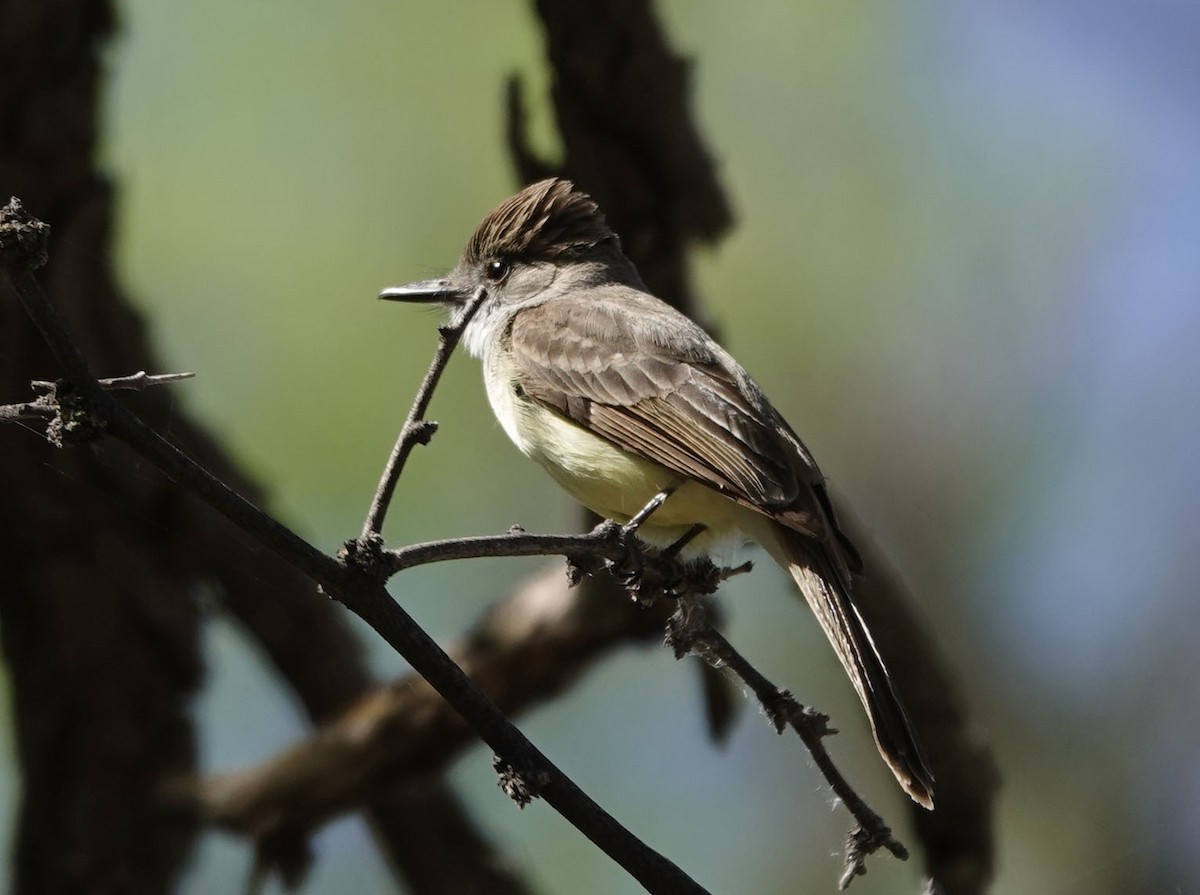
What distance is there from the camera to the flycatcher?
11.7 ft

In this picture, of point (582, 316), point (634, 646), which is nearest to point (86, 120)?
point (582, 316)

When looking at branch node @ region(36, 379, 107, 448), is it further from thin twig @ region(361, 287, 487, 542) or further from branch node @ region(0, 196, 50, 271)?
thin twig @ region(361, 287, 487, 542)

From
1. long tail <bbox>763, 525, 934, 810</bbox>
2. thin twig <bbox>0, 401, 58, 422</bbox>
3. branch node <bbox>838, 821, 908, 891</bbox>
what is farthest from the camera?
long tail <bbox>763, 525, 934, 810</bbox>

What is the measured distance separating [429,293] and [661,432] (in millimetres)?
1205

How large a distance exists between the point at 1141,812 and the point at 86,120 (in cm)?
465

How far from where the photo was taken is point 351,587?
1.87 meters

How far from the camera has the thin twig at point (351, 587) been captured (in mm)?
1708

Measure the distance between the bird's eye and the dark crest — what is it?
2 centimetres

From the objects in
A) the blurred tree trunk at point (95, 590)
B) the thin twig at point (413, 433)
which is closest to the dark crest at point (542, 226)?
the blurred tree trunk at point (95, 590)

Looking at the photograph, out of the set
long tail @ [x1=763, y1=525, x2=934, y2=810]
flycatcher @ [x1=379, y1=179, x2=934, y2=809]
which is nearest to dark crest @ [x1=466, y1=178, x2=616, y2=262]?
flycatcher @ [x1=379, y1=179, x2=934, y2=809]

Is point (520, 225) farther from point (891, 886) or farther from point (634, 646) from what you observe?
point (891, 886)

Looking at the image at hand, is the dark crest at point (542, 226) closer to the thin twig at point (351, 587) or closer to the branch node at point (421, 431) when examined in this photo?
the branch node at point (421, 431)

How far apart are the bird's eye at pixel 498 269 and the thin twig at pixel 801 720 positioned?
2.22 metres

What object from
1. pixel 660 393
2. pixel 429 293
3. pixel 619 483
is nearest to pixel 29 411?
pixel 619 483
